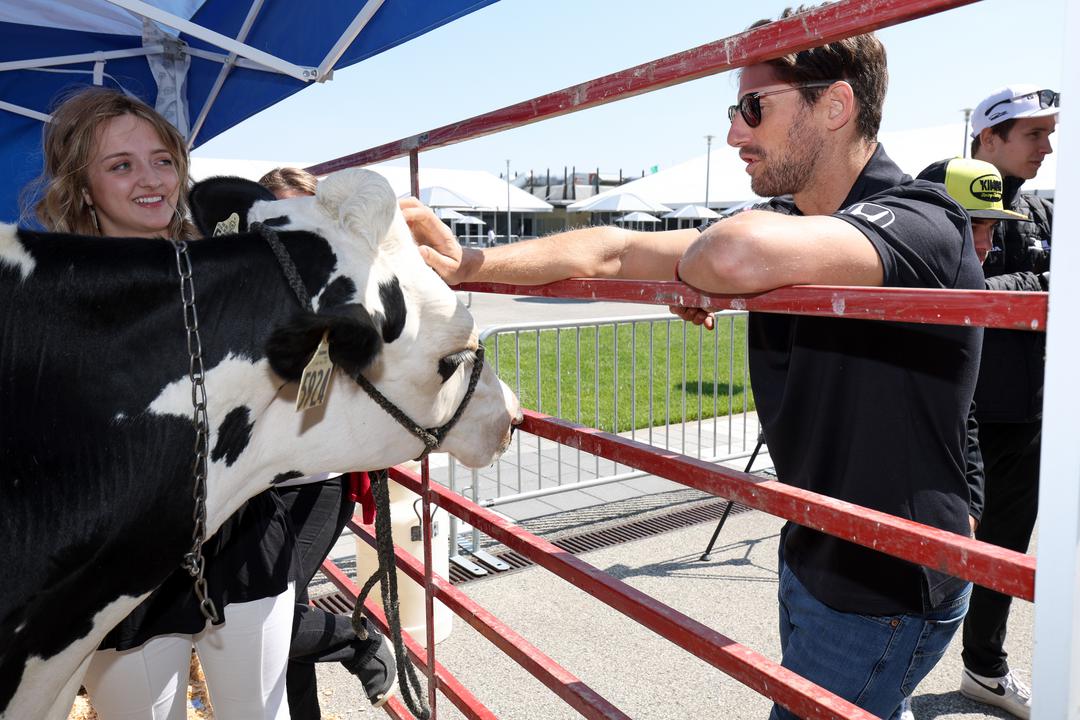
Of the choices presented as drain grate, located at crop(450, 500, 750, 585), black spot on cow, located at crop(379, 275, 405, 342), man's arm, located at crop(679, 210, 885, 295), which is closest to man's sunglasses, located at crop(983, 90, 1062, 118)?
drain grate, located at crop(450, 500, 750, 585)

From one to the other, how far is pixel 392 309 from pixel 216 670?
124 centimetres

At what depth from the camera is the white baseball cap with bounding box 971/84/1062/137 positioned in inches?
136

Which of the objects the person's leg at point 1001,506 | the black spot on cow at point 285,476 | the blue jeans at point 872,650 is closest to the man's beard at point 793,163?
the blue jeans at point 872,650

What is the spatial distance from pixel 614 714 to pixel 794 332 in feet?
3.17

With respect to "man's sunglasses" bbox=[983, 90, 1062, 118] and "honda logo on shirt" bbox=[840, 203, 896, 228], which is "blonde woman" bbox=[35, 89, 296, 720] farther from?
"man's sunglasses" bbox=[983, 90, 1062, 118]

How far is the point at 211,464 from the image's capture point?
142cm

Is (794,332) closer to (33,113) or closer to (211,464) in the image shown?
(211,464)

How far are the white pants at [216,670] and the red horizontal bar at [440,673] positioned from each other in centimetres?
47

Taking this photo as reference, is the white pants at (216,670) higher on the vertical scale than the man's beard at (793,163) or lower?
lower

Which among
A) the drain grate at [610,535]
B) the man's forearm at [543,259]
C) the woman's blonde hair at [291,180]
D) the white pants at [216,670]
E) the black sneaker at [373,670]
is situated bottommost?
the drain grate at [610,535]

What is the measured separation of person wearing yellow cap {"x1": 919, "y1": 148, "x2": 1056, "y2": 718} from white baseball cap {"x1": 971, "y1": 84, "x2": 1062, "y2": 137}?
477 mm

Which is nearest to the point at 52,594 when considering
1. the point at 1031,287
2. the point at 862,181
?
the point at 862,181

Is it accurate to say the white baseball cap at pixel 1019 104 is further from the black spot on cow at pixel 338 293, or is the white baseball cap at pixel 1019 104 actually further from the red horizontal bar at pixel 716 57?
the black spot on cow at pixel 338 293

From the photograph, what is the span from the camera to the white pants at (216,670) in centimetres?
194
